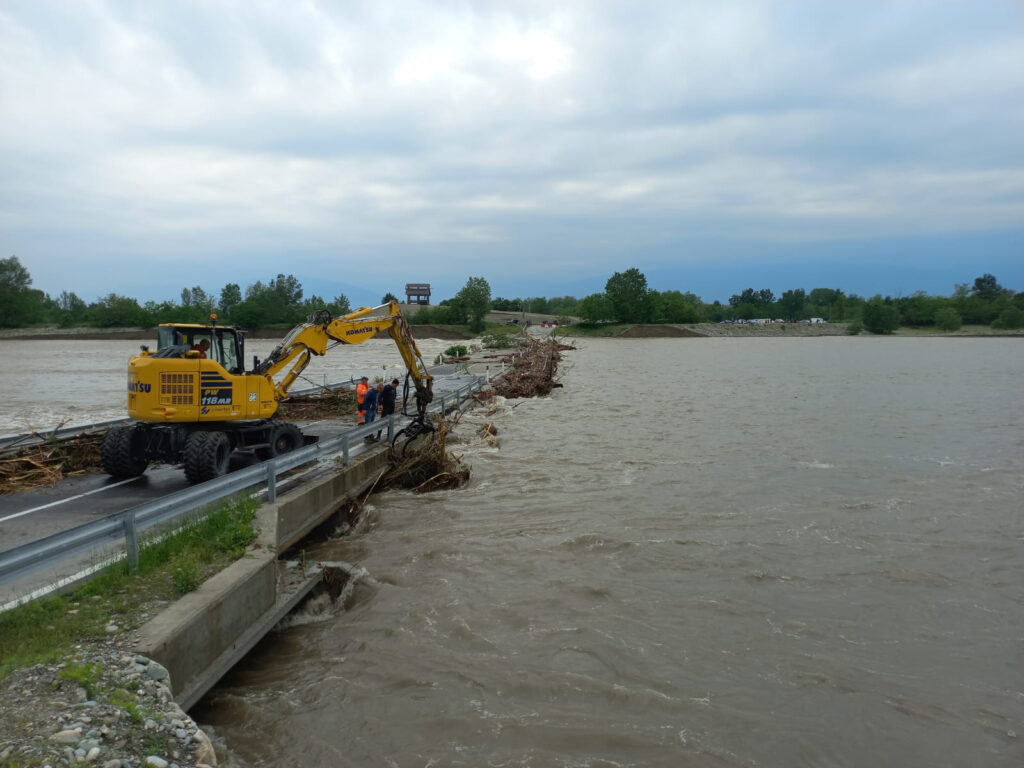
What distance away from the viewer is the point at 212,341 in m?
12.3

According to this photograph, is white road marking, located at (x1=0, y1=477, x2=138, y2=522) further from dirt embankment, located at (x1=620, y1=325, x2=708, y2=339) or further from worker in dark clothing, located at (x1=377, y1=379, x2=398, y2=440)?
dirt embankment, located at (x1=620, y1=325, x2=708, y2=339)

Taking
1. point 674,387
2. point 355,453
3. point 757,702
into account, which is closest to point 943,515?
point 757,702

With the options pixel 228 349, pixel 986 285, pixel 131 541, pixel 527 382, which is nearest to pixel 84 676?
pixel 131 541

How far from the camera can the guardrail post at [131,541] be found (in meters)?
6.54

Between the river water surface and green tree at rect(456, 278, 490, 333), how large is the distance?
10645 centimetres

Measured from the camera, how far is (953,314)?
135 m

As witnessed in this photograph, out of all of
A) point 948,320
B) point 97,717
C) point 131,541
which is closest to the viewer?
point 97,717

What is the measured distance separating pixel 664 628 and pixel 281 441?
26.2 feet

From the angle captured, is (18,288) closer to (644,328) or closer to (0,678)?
(644,328)

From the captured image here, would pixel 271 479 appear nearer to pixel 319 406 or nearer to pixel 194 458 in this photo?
pixel 194 458

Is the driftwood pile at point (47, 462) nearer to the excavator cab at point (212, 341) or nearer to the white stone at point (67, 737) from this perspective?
the excavator cab at point (212, 341)

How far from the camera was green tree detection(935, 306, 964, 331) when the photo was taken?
134m

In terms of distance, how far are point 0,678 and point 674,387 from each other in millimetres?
34953

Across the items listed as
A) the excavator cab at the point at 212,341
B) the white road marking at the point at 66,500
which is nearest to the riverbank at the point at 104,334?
the excavator cab at the point at 212,341
